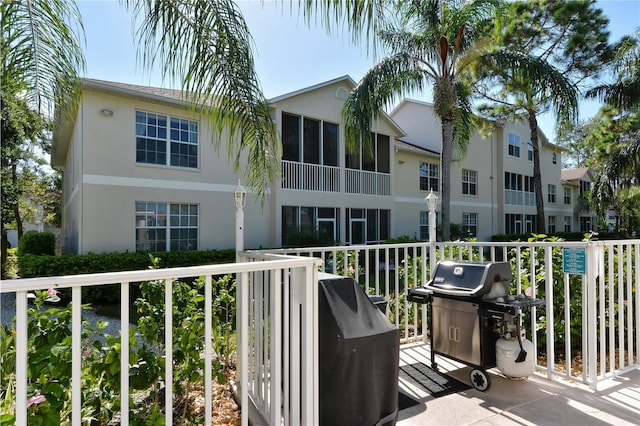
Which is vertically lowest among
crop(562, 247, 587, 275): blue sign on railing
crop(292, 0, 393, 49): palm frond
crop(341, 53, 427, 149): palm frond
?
crop(562, 247, 587, 275): blue sign on railing

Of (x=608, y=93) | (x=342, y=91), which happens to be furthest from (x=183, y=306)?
(x=608, y=93)

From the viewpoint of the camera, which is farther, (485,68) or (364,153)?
(364,153)

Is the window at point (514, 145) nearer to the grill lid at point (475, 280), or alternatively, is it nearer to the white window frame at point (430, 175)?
the white window frame at point (430, 175)

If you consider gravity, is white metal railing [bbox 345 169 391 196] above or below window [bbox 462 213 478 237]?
above

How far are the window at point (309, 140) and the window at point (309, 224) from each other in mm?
1728

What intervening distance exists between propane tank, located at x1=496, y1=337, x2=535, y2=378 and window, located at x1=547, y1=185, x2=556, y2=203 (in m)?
25.3

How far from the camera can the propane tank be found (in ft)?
10.1

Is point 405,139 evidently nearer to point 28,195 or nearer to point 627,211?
point 627,211

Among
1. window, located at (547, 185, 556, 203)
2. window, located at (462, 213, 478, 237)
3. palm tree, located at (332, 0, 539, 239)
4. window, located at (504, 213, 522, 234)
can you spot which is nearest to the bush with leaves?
palm tree, located at (332, 0, 539, 239)

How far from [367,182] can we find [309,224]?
3.17 m

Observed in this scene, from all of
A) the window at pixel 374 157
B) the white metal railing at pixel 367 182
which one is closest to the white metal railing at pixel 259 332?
the white metal railing at pixel 367 182

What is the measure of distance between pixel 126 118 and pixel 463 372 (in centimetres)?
976

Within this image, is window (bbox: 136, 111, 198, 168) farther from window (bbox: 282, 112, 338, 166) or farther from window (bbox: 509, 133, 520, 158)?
window (bbox: 509, 133, 520, 158)

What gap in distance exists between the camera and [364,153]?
14.2 meters
